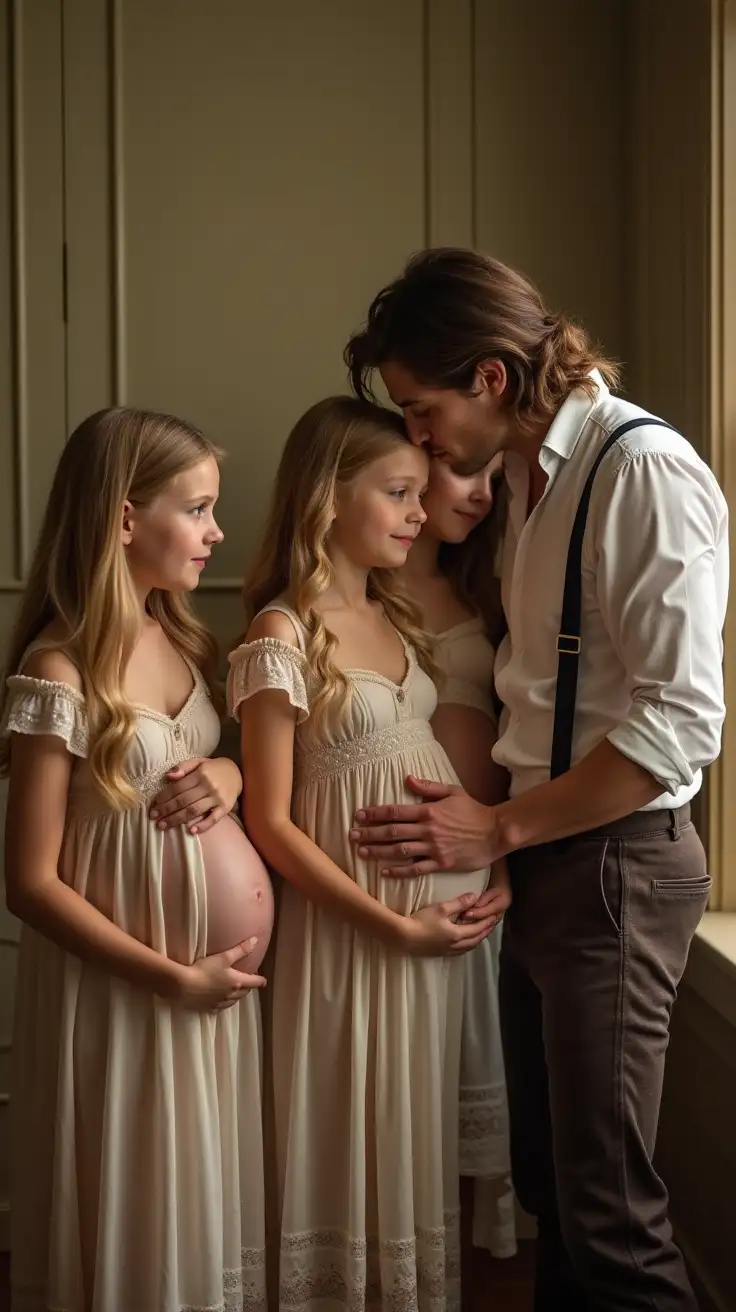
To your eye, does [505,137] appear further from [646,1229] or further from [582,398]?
[646,1229]

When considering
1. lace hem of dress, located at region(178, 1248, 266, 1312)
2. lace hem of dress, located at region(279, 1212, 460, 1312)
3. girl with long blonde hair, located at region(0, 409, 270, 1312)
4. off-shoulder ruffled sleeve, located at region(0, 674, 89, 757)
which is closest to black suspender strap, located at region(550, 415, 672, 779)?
girl with long blonde hair, located at region(0, 409, 270, 1312)

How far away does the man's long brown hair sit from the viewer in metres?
1.87

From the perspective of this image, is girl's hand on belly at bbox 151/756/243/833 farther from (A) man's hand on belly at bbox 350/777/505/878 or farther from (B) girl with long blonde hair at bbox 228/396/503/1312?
(A) man's hand on belly at bbox 350/777/505/878

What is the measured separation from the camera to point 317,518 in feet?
6.72

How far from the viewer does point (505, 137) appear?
2.44 metres

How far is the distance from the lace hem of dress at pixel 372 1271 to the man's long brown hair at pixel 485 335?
1297 millimetres

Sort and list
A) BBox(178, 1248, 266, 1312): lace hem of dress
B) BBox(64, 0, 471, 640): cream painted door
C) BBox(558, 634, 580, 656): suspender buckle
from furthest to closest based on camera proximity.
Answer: BBox(64, 0, 471, 640): cream painted door, BBox(178, 1248, 266, 1312): lace hem of dress, BBox(558, 634, 580, 656): suspender buckle

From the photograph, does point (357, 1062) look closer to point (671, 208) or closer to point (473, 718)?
point (473, 718)

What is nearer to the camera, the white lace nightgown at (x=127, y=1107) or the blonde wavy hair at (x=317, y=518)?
the white lace nightgown at (x=127, y=1107)

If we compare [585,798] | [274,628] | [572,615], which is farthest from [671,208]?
[585,798]

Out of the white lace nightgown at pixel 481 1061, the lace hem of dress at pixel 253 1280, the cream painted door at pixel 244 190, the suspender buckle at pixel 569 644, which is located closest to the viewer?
the suspender buckle at pixel 569 644

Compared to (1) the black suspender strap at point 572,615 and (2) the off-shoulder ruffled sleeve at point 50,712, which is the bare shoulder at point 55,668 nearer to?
(2) the off-shoulder ruffled sleeve at point 50,712

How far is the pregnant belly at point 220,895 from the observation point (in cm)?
192

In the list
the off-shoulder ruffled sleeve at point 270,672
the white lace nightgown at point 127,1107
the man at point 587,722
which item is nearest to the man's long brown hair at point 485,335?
the man at point 587,722
